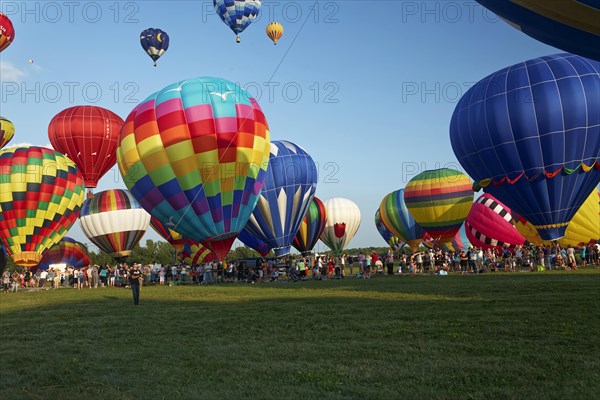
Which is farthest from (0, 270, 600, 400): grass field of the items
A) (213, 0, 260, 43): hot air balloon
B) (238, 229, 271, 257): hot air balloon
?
(213, 0, 260, 43): hot air balloon

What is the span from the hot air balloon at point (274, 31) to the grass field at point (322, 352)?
110 feet

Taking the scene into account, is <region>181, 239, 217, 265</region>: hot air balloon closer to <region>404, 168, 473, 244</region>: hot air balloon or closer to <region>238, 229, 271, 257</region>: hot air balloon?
<region>238, 229, 271, 257</region>: hot air balloon

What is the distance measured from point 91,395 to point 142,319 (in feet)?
19.8

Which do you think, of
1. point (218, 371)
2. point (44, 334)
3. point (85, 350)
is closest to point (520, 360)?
point (218, 371)

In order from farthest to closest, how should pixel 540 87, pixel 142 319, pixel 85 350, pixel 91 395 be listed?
pixel 540 87
pixel 142 319
pixel 85 350
pixel 91 395

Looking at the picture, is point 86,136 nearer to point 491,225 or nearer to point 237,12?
point 237,12

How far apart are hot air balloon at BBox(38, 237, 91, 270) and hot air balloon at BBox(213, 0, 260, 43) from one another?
984 inches

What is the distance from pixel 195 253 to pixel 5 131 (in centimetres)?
1911

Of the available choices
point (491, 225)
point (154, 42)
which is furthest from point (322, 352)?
point (154, 42)

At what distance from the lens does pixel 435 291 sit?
47.7ft

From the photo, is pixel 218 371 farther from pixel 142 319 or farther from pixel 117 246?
pixel 117 246

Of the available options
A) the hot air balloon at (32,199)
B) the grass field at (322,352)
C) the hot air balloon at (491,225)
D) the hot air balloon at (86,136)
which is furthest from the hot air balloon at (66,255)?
the grass field at (322,352)

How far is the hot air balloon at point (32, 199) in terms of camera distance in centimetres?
3020

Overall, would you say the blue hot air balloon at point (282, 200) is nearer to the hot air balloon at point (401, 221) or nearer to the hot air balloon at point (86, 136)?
the hot air balloon at point (86, 136)
